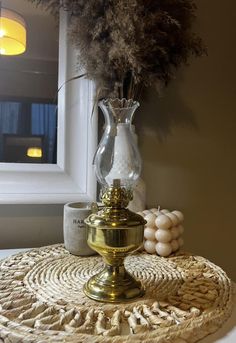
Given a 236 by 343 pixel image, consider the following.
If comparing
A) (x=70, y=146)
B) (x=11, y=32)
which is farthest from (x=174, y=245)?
(x=11, y=32)

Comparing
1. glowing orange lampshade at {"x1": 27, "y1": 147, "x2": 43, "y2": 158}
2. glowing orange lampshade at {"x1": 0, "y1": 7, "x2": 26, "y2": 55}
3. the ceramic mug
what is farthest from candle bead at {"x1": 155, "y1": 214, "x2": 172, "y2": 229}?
glowing orange lampshade at {"x1": 0, "y1": 7, "x2": 26, "y2": 55}

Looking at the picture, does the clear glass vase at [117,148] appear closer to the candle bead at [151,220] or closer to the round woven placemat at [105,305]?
the candle bead at [151,220]

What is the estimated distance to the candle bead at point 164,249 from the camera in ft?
2.54

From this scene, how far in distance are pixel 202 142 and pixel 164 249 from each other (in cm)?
50

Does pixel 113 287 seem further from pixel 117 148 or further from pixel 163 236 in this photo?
pixel 117 148

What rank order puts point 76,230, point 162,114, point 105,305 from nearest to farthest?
point 105,305 → point 76,230 → point 162,114

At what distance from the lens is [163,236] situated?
0.77 meters

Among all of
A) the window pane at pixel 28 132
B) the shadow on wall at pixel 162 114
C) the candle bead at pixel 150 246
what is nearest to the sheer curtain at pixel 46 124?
the window pane at pixel 28 132

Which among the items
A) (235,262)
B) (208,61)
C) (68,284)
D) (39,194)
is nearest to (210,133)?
(208,61)

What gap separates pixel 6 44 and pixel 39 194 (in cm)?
46

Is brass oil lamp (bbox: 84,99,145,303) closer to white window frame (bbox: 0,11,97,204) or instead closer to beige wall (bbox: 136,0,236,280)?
white window frame (bbox: 0,11,97,204)

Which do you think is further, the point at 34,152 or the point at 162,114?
the point at 162,114

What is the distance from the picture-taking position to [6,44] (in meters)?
0.93

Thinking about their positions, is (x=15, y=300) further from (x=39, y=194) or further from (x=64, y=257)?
(x=39, y=194)
